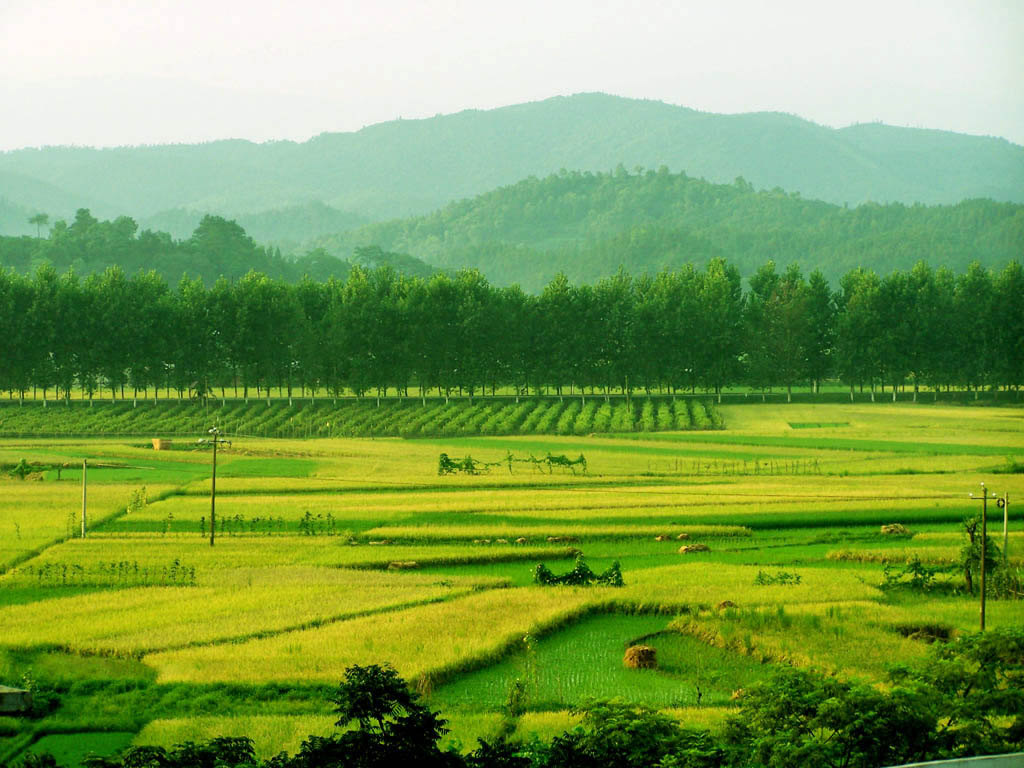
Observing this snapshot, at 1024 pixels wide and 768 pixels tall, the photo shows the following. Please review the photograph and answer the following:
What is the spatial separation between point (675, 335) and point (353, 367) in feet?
90.9

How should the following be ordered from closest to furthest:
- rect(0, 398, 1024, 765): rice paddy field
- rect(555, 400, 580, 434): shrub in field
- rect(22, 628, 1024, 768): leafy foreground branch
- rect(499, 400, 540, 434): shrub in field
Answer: rect(22, 628, 1024, 768): leafy foreground branch < rect(0, 398, 1024, 765): rice paddy field < rect(555, 400, 580, 434): shrub in field < rect(499, 400, 540, 434): shrub in field

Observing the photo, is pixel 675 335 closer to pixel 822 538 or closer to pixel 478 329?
pixel 478 329

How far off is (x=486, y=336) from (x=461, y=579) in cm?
6563

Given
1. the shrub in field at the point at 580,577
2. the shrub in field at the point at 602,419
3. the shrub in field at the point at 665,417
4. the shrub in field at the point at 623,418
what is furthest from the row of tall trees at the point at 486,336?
the shrub in field at the point at 580,577

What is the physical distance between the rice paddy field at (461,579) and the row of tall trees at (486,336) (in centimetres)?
2603

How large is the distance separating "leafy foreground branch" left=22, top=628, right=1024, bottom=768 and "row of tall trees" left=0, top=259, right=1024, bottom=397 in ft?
258

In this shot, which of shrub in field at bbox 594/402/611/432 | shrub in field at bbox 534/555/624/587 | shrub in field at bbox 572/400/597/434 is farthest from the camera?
shrub in field at bbox 594/402/611/432

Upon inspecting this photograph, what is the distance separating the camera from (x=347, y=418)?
90875 mm

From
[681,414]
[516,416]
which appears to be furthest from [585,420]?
[681,414]

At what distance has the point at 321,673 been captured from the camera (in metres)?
26.8

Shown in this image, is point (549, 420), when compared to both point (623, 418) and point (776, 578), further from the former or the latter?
point (776, 578)

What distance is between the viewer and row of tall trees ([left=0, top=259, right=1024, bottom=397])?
323 ft

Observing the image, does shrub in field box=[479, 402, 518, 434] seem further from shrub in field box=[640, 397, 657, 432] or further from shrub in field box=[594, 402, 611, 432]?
shrub in field box=[640, 397, 657, 432]

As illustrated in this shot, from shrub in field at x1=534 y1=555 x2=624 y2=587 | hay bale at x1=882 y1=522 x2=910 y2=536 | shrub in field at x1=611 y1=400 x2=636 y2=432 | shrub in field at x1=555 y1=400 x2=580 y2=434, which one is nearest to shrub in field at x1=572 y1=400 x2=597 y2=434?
shrub in field at x1=555 y1=400 x2=580 y2=434
